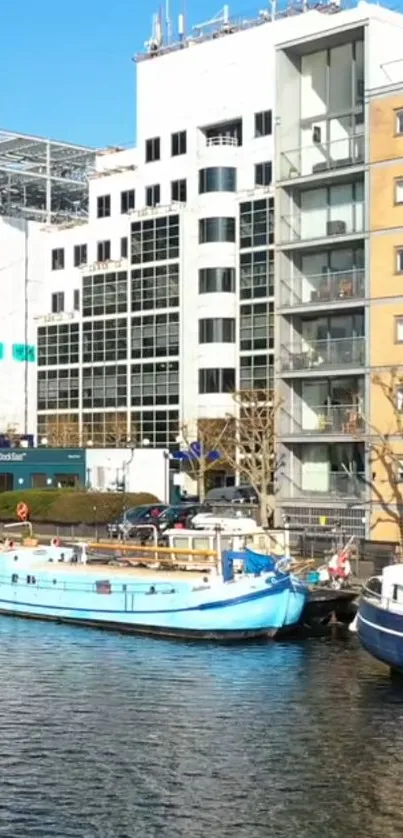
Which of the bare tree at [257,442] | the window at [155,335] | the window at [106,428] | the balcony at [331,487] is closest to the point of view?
the balcony at [331,487]

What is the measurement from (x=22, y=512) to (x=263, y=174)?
1423 inches

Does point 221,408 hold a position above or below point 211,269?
below

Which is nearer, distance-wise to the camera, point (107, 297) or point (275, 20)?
point (275, 20)

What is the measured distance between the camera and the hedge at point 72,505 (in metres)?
73.7

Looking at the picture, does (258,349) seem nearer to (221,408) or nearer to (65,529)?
(221,408)

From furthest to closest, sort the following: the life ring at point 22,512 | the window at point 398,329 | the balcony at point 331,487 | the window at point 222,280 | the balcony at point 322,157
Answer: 1. the window at point 222,280
2. the life ring at point 22,512
3. the balcony at point 322,157
4. the balcony at point 331,487
5. the window at point 398,329

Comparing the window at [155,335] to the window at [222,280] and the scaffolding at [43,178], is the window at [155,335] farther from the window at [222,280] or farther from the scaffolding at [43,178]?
the scaffolding at [43,178]

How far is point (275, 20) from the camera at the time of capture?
9562cm

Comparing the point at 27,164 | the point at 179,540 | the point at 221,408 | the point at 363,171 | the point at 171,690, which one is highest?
the point at 27,164

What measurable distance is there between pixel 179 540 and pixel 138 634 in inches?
222

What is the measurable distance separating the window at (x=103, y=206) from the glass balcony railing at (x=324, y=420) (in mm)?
51492

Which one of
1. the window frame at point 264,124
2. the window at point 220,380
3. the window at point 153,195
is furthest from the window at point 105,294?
the window frame at point 264,124

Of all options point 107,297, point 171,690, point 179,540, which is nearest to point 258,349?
point 107,297

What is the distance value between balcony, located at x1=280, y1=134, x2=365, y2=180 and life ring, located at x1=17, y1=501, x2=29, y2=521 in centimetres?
2386
